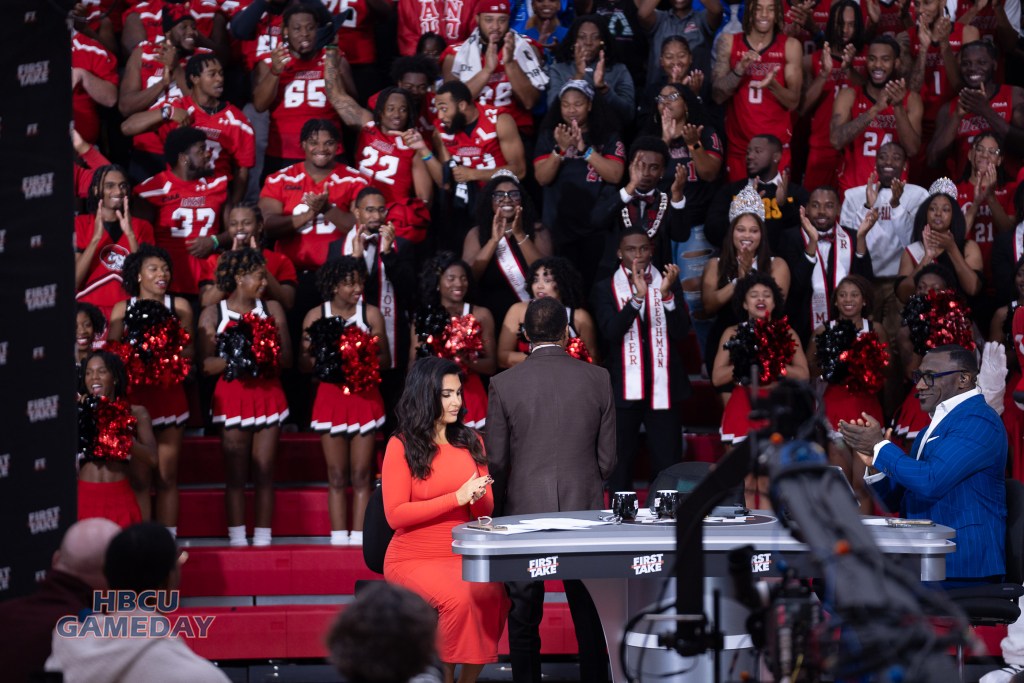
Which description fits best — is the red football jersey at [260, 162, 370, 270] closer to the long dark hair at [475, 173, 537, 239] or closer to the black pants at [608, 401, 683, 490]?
the long dark hair at [475, 173, 537, 239]

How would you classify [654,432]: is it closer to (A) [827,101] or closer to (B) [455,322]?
(B) [455,322]

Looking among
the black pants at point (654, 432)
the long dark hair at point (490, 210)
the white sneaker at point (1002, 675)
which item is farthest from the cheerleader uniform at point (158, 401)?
the white sneaker at point (1002, 675)

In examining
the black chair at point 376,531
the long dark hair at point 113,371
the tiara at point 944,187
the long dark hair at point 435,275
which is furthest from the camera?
the tiara at point 944,187

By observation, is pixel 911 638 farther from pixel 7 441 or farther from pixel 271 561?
pixel 271 561

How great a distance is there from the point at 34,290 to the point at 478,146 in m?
4.77

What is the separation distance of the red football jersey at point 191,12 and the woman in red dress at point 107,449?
12.2 feet

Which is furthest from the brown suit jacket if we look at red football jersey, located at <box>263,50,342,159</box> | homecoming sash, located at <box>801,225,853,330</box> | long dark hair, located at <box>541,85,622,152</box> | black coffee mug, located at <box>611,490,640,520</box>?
red football jersey, located at <box>263,50,342,159</box>

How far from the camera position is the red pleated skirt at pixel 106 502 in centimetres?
700

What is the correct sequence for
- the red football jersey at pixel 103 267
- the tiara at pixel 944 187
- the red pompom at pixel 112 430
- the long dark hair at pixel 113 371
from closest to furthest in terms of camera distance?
the red pompom at pixel 112 430 → the long dark hair at pixel 113 371 → the red football jersey at pixel 103 267 → the tiara at pixel 944 187

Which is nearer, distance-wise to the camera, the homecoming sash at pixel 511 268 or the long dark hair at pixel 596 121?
the homecoming sash at pixel 511 268

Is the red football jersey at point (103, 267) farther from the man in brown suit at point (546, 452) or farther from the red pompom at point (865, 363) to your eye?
the red pompom at point (865, 363)

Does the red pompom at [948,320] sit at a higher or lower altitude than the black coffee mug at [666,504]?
higher

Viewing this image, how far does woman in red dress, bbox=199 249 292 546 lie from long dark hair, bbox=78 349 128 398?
2.09 ft

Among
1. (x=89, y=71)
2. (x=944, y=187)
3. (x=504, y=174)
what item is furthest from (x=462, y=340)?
(x=89, y=71)
